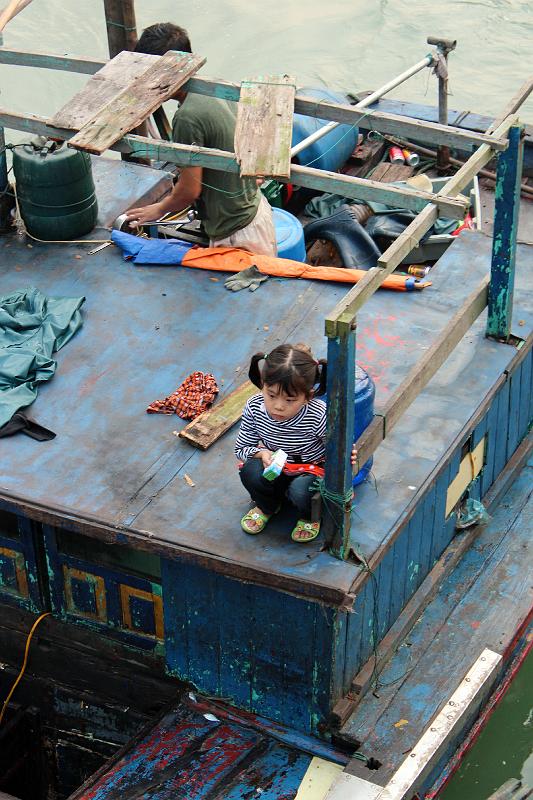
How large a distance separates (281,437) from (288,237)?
8.85ft

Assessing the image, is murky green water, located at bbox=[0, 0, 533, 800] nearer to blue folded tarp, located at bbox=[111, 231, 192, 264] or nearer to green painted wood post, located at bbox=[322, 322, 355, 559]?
blue folded tarp, located at bbox=[111, 231, 192, 264]

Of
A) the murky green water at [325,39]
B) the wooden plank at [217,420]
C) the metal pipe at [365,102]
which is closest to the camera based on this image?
the wooden plank at [217,420]

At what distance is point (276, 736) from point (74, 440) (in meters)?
1.61

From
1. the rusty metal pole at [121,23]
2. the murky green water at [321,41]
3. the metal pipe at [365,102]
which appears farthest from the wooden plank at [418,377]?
the murky green water at [321,41]

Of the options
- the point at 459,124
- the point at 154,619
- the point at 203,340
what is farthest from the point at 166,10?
the point at 154,619

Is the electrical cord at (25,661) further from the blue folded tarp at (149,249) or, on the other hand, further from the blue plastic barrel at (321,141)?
the blue plastic barrel at (321,141)

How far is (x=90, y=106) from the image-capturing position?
6.15m

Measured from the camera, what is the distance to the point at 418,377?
5.20 m

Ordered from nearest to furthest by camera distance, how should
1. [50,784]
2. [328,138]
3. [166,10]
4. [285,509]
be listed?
1. [285,509]
2. [50,784]
3. [328,138]
4. [166,10]

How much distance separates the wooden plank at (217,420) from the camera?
5.51m

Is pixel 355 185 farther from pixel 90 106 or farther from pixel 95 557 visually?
pixel 95 557

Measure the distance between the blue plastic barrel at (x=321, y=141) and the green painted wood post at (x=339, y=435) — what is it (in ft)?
13.2

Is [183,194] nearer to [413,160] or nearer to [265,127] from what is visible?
[265,127]

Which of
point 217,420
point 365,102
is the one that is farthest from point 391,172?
point 217,420
